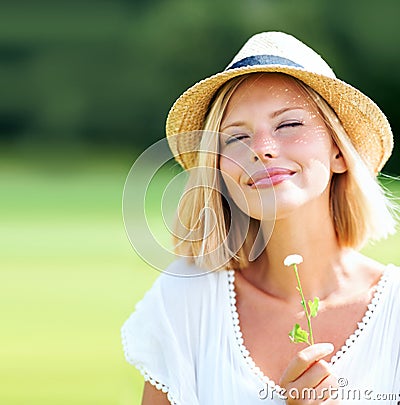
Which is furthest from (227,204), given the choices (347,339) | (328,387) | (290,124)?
(328,387)

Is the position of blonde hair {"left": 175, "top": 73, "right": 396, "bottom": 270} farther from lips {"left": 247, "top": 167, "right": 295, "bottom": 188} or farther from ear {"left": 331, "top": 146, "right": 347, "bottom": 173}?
lips {"left": 247, "top": 167, "right": 295, "bottom": 188}

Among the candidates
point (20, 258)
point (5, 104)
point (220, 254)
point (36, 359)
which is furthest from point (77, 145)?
point (220, 254)

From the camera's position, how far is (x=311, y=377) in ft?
5.41

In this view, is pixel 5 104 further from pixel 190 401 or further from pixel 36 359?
pixel 190 401

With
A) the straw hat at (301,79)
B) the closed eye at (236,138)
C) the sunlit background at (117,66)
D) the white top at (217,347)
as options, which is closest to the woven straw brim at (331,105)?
the straw hat at (301,79)

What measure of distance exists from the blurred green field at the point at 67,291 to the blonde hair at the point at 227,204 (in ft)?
3.91

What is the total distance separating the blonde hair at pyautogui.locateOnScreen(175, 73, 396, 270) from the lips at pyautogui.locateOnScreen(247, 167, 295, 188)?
14cm

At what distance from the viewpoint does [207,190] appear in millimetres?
1959

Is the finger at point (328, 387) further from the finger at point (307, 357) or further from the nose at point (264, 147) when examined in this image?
the nose at point (264, 147)

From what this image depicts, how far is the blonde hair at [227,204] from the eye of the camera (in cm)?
195

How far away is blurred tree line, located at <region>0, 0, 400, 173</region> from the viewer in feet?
48.4

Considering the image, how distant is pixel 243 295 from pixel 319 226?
0.71ft

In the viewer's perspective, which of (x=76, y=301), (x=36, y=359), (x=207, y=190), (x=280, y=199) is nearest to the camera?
(x=280, y=199)

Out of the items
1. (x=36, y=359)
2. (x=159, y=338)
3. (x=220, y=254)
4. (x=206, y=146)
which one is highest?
(x=36, y=359)
